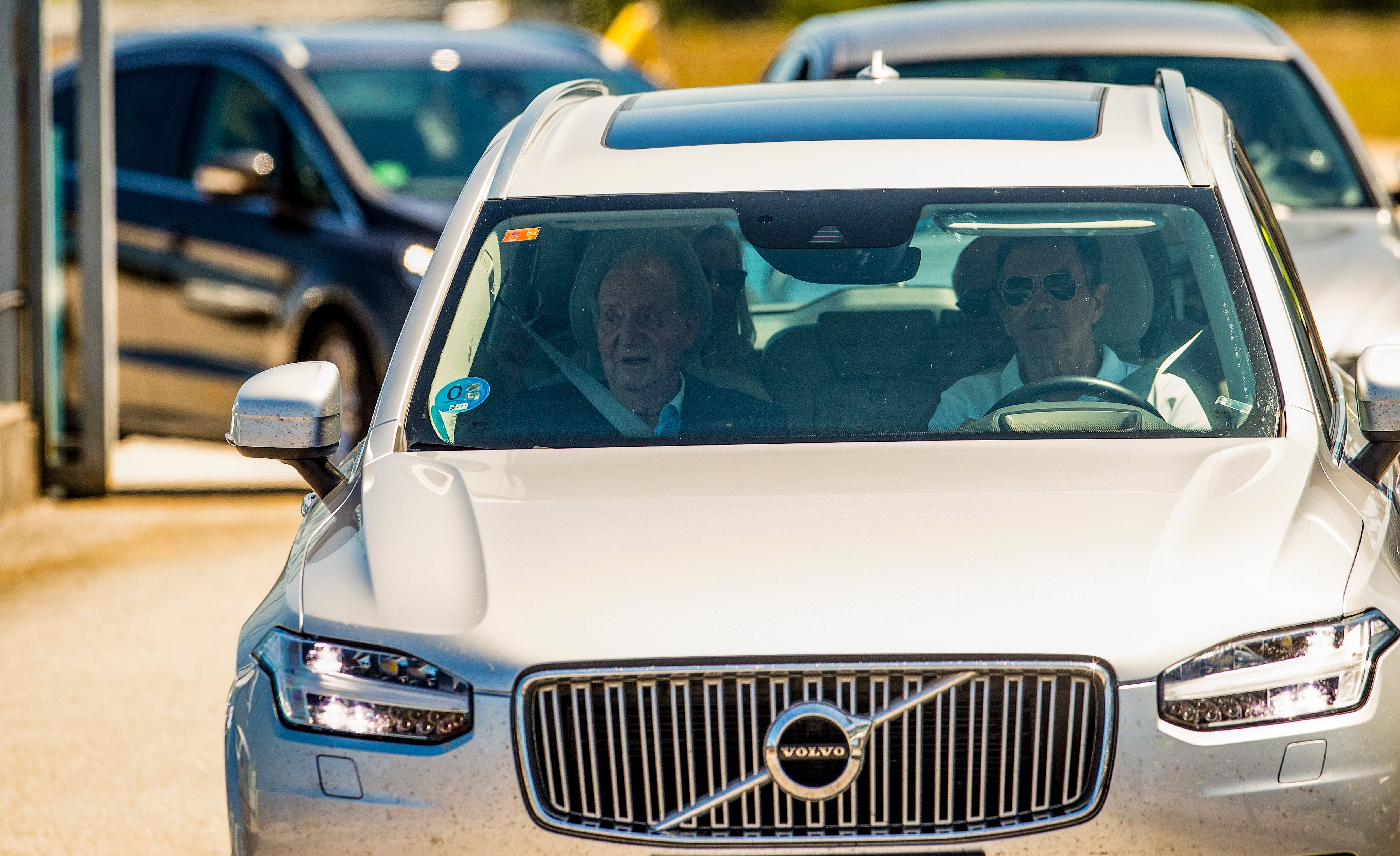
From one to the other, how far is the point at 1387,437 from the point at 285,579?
2062 millimetres

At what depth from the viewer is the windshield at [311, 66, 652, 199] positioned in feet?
28.6

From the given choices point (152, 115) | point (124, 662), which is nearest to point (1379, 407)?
point (124, 662)

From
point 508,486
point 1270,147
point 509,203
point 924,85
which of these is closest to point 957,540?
point 508,486

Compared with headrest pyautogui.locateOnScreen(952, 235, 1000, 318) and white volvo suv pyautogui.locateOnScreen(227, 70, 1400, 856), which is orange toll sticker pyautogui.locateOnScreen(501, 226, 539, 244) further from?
headrest pyautogui.locateOnScreen(952, 235, 1000, 318)

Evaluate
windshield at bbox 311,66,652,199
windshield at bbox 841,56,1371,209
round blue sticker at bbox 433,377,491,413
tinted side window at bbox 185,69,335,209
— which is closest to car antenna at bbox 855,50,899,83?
round blue sticker at bbox 433,377,491,413

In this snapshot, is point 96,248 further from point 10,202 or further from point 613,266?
point 613,266

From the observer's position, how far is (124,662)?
20.7ft

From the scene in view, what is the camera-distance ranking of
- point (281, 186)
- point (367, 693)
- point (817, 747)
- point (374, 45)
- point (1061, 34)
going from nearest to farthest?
point (817, 747), point (367, 693), point (1061, 34), point (281, 186), point (374, 45)

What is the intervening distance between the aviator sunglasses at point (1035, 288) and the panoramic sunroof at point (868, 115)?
0.33 metres

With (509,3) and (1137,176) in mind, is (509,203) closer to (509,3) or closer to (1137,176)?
(1137,176)

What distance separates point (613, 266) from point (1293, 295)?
4.74 ft

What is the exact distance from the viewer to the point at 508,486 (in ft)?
11.3

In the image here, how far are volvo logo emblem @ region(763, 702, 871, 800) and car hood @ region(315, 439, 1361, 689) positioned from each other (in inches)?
3.6

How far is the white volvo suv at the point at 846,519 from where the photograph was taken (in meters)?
2.86
